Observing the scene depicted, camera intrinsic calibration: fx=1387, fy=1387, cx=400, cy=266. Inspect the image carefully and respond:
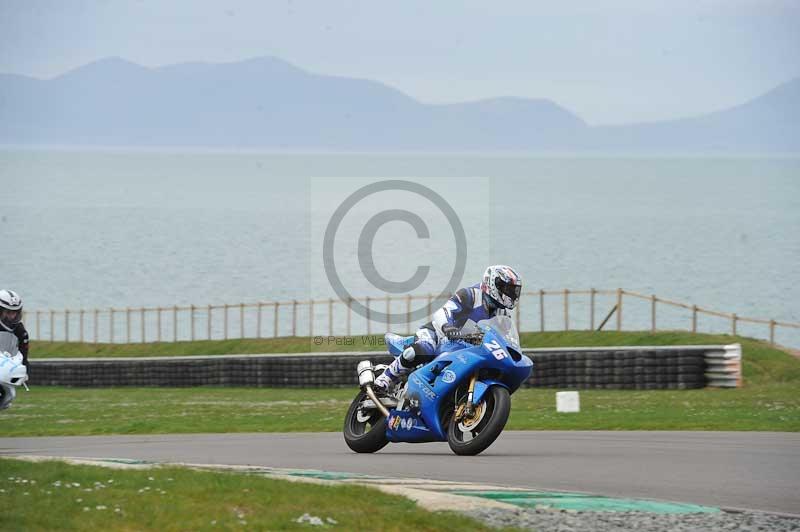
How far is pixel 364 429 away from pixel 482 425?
1.90 m

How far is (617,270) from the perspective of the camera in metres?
140

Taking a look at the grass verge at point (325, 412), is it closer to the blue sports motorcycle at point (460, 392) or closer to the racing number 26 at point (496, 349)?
the blue sports motorcycle at point (460, 392)

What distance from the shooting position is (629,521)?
9.70m

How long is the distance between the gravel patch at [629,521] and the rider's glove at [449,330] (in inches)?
157

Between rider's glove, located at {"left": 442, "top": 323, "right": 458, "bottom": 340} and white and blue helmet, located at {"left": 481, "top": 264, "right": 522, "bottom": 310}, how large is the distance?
485 millimetres

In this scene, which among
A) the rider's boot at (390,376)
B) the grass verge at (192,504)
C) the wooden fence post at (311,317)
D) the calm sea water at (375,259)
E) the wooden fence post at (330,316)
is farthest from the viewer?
the calm sea water at (375,259)

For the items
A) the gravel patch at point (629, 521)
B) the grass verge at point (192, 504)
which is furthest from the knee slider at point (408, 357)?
the gravel patch at point (629, 521)

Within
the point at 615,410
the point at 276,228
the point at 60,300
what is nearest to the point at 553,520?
the point at 615,410

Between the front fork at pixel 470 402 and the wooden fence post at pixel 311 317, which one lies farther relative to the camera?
the wooden fence post at pixel 311 317

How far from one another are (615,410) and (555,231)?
148199mm

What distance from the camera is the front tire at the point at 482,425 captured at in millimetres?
13383

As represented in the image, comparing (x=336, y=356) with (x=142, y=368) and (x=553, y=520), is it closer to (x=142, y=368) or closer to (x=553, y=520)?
(x=142, y=368)

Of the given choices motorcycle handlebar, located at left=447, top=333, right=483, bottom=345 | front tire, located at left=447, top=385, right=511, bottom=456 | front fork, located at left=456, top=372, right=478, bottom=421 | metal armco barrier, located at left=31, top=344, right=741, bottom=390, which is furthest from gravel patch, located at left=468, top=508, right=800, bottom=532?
metal armco barrier, located at left=31, top=344, right=741, bottom=390

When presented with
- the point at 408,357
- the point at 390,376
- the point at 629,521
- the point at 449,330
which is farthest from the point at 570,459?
the point at 629,521
